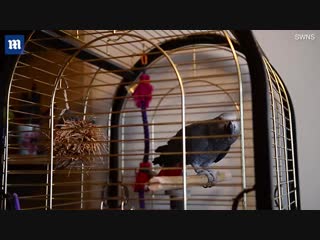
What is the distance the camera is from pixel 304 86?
737 mm

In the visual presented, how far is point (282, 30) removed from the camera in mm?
579

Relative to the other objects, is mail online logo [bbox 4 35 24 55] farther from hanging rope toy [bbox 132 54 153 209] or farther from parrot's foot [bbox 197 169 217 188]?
parrot's foot [bbox 197 169 217 188]

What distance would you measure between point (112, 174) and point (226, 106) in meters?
0.38

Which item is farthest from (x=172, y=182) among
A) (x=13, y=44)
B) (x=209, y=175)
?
(x=13, y=44)

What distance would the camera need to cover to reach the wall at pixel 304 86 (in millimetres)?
633

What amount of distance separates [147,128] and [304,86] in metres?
0.41

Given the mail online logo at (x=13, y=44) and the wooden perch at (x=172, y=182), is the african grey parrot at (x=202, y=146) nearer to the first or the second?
the wooden perch at (x=172, y=182)

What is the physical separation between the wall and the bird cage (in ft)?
0.11

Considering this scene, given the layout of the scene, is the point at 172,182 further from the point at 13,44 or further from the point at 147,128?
the point at 13,44

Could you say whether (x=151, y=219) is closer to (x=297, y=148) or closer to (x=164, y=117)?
(x=297, y=148)

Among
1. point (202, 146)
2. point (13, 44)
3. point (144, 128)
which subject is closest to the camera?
point (13, 44)

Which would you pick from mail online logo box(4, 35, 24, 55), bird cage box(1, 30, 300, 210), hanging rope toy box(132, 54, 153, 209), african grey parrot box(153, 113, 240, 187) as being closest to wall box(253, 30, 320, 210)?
bird cage box(1, 30, 300, 210)

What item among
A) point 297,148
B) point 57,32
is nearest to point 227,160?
point 297,148

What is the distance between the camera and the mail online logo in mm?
648
